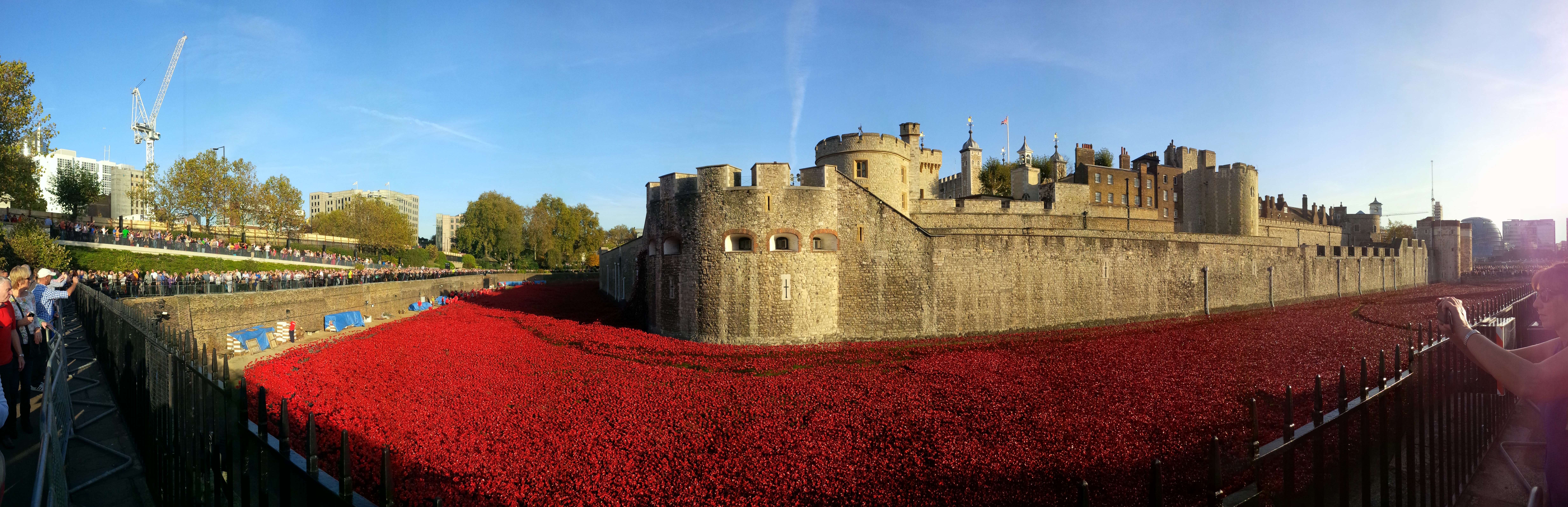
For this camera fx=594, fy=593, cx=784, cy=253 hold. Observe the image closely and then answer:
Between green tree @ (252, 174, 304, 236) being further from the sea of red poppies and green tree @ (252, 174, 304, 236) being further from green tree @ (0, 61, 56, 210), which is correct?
the sea of red poppies

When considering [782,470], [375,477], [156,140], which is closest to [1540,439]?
[782,470]

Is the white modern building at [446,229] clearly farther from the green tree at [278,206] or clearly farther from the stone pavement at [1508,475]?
the stone pavement at [1508,475]

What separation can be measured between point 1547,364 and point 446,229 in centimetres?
19066

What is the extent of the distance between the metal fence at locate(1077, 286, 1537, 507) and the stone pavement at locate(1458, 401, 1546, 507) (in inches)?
3.6

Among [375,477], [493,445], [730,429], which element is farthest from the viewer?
[730,429]

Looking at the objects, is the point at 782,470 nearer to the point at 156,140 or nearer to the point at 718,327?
the point at 718,327

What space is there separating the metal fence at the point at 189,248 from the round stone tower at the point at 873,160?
3964 centimetres

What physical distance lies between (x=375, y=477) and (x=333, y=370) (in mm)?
9407

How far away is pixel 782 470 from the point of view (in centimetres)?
883

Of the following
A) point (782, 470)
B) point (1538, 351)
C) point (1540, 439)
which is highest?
point (1538, 351)

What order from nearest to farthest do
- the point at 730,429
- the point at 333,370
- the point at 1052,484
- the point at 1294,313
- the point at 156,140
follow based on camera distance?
the point at 1052,484, the point at 730,429, the point at 333,370, the point at 1294,313, the point at 156,140

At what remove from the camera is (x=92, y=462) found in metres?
6.35

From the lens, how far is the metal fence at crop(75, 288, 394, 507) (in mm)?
3494

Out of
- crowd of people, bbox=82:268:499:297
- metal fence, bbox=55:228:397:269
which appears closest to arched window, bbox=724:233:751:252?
crowd of people, bbox=82:268:499:297
